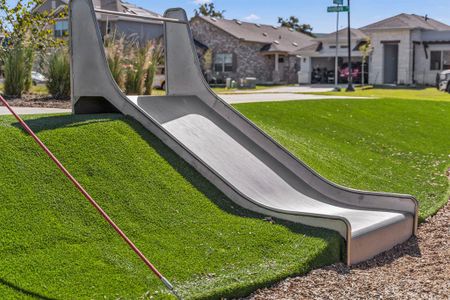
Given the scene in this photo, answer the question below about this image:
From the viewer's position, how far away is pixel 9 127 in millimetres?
7500

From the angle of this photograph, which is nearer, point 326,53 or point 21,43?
point 21,43

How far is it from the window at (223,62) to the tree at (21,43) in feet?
109

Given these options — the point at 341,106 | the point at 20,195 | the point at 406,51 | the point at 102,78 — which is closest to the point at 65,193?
the point at 20,195

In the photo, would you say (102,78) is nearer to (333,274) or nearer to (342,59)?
(333,274)

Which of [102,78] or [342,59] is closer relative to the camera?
[102,78]

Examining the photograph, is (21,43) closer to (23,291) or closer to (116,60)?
(116,60)

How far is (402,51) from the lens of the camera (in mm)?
45594

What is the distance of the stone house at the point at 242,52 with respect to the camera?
5084 cm

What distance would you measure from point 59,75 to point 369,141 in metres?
7.01

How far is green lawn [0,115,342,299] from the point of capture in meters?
5.46

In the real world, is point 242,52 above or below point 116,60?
above

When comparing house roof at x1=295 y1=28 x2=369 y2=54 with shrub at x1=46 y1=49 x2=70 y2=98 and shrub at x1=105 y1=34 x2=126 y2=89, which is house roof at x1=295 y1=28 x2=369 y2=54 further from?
shrub at x1=46 y1=49 x2=70 y2=98

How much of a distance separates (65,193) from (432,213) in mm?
5043

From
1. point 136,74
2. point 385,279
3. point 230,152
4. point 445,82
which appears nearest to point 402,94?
point 445,82
